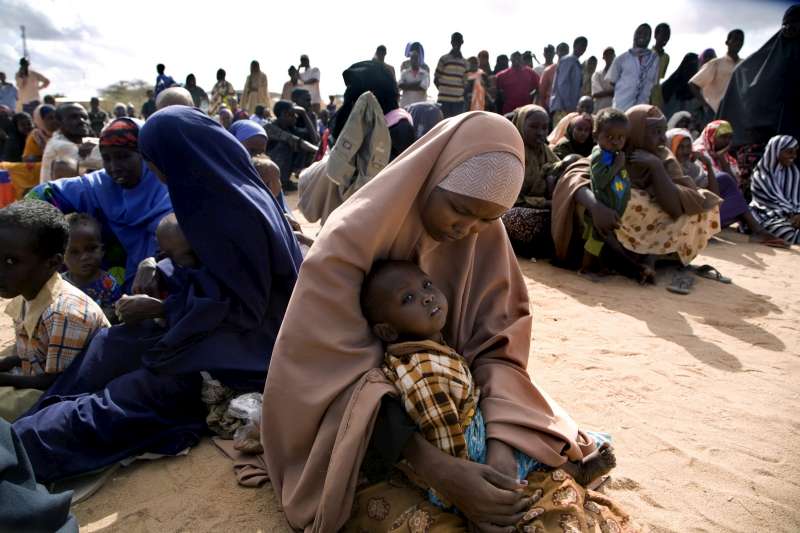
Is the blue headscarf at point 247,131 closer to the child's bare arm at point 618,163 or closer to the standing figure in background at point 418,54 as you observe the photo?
the child's bare arm at point 618,163

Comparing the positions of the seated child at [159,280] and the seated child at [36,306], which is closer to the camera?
the seated child at [36,306]

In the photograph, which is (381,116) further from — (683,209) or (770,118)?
(770,118)

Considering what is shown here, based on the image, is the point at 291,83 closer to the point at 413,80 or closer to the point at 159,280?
the point at 413,80

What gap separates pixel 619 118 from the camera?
5355 mm

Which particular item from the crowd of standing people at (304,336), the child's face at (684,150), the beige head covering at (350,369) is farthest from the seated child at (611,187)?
the beige head covering at (350,369)

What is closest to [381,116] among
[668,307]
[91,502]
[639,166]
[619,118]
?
[619,118]

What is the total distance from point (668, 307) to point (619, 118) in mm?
1949

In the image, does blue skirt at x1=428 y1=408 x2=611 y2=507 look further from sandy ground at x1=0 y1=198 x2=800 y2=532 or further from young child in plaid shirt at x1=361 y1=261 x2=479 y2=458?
sandy ground at x1=0 y1=198 x2=800 y2=532

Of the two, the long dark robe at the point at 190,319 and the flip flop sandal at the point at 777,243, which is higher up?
A: the long dark robe at the point at 190,319

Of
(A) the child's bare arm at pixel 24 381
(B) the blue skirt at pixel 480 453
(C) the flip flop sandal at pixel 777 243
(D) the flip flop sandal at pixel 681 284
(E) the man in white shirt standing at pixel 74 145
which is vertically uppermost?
(E) the man in white shirt standing at pixel 74 145

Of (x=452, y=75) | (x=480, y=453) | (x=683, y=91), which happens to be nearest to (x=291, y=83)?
(x=452, y=75)

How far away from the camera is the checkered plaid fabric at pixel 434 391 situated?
6.06 ft

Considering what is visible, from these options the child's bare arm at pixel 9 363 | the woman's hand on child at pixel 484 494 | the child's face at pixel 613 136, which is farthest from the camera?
the child's face at pixel 613 136

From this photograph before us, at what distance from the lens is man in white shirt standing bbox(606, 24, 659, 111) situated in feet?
33.3
